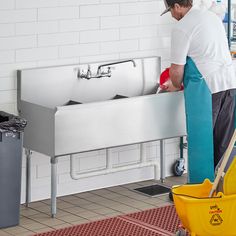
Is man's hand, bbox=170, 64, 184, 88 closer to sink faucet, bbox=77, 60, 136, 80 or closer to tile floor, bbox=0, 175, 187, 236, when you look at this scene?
sink faucet, bbox=77, 60, 136, 80

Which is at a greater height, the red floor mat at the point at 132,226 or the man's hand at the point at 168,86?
the man's hand at the point at 168,86

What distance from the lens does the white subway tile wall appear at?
6652mm

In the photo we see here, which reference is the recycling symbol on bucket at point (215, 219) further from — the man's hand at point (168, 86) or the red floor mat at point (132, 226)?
the man's hand at point (168, 86)

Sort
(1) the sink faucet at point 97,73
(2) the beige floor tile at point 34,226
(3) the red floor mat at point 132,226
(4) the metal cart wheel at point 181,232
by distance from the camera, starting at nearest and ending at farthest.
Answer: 1. (4) the metal cart wheel at point 181,232
2. (3) the red floor mat at point 132,226
3. (2) the beige floor tile at point 34,226
4. (1) the sink faucet at point 97,73

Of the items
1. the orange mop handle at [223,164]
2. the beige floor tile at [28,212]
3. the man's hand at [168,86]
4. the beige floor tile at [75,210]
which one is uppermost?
the man's hand at [168,86]

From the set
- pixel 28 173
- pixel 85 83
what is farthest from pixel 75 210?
pixel 85 83

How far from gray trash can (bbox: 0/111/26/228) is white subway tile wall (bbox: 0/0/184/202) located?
19.5 inches

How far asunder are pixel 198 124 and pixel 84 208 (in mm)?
1117

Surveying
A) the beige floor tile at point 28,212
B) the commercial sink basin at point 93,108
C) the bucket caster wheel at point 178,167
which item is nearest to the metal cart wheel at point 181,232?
the commercial sink basin at point 93,108

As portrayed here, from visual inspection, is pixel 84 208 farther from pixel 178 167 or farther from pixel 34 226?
pixel 178 167

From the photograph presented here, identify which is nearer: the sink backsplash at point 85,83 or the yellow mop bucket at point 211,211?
the yellow mop bucket at point 211,211

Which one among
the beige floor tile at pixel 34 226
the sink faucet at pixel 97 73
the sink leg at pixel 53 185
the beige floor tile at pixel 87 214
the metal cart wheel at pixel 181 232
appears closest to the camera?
the metal cart wheel at pixel 181 232

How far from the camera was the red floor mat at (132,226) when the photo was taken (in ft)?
20.2

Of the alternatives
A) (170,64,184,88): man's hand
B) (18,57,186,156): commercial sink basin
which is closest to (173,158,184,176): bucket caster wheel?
(18,57,186,156): commercial sink basin
